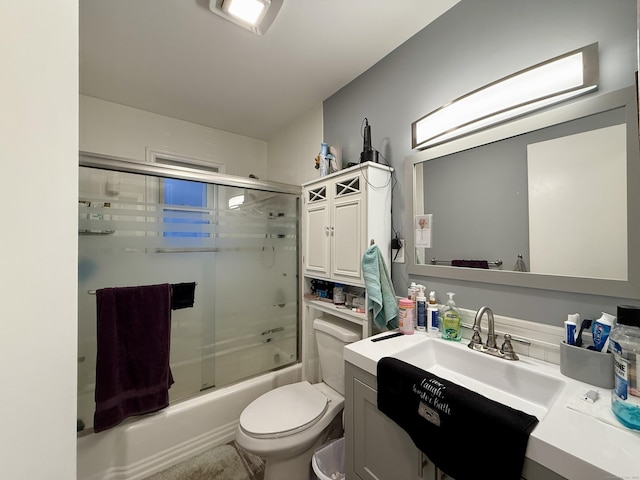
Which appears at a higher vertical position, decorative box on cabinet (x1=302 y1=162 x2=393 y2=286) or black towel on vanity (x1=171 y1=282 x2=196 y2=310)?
decorative box on cabinet (x1=302 y1=162 x2=393 y2=286)

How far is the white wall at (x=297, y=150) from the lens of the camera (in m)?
2.14

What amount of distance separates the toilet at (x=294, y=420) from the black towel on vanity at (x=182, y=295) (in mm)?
778

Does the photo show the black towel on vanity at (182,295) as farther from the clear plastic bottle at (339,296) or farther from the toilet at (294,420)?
the clear plastic bottle at (339,296)

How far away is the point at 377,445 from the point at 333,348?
24.1 inches

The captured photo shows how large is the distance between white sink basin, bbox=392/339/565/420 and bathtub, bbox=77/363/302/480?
4.14 feet

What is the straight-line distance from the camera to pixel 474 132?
3.86ft

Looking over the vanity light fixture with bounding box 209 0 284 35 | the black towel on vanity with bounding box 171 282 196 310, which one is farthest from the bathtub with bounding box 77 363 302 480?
the vanity light fixture with bounding box 209 0 284 35

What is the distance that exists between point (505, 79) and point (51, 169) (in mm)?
1466

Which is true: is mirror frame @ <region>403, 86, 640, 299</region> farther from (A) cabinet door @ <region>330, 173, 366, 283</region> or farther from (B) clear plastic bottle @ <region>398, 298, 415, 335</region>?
(A) cabinet door @ <region>330, 173, 366, 283</region>

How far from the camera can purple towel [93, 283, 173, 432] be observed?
1340mm

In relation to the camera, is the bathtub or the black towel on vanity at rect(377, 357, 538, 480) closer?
the black towel on vanity at rect(377, 357, 538, 480)

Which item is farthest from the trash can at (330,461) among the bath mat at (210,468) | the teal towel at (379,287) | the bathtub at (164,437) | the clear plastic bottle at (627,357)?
the clear plastic bottle at (627,357)

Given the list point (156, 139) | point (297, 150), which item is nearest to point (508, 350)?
point (297, 150)

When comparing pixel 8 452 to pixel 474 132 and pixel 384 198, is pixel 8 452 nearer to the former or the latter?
pixel 384 198
